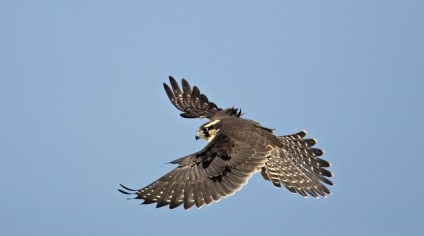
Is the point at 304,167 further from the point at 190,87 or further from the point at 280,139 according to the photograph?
the point at 190,87

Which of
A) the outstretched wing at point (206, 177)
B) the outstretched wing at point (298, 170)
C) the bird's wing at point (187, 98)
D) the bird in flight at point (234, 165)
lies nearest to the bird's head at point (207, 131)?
the bird in flight at point (234, 165)

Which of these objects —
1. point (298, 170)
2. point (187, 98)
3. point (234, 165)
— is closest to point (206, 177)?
point (234, 165)

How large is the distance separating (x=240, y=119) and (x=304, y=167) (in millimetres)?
1053

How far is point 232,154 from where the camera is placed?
30.9ft

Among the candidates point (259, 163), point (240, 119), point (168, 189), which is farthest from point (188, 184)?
point (240, 119)

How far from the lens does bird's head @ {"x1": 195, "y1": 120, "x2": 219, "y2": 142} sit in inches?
402

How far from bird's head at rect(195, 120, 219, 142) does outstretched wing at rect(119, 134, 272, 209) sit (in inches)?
24.8

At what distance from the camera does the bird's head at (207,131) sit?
10.2 metres

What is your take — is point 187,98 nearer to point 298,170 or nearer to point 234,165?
point 298,170

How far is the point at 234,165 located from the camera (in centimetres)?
930

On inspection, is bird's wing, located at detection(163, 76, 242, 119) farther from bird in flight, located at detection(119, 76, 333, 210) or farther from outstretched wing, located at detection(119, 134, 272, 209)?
outstretched wing, located at detection(119, 134, 272, 209)

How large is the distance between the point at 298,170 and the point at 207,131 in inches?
50.5

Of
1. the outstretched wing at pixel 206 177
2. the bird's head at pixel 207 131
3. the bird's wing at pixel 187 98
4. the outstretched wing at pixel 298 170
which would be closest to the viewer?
the outstretched wing at pixel 206 177

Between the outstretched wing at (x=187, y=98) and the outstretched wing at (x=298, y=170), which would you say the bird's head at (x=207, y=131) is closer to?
the outstretched wing at (x=298, y=170)
